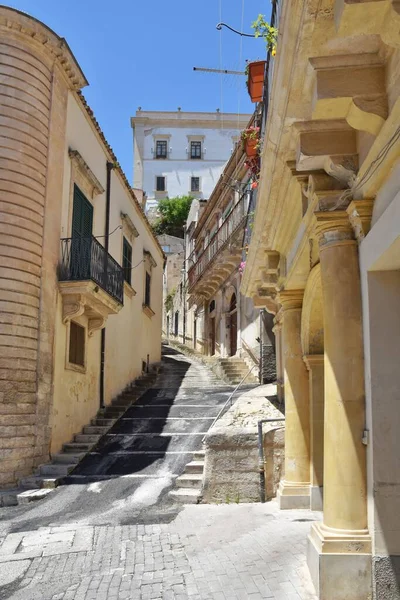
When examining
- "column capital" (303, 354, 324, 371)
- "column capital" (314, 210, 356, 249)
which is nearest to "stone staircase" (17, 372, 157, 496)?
"column capital" (303, 354, 324, 371)

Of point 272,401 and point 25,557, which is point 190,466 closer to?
point 272,401

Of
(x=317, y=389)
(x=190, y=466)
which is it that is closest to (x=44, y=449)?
(x=190, y=466)

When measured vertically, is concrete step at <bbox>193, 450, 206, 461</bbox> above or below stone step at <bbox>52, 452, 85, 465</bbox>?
above

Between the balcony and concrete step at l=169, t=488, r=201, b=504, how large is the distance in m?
4.44

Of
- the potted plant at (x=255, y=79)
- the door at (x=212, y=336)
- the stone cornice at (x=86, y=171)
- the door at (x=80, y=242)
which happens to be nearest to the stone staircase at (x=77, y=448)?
the door at (x=80, y=242)

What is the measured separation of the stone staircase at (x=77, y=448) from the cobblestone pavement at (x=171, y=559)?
2286mm

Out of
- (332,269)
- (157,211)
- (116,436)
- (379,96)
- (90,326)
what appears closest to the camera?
(379,96)

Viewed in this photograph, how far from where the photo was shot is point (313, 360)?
24.4 ft

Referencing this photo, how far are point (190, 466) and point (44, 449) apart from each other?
9.08 ft

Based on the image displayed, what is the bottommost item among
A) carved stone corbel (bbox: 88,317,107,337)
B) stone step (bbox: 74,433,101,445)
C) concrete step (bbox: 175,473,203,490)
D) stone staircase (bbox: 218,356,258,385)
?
concrete step (bbox: 175,473,203,490)

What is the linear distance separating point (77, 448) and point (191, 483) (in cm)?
329

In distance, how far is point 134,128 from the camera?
48.7 metres

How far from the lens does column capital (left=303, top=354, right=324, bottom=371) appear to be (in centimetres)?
739

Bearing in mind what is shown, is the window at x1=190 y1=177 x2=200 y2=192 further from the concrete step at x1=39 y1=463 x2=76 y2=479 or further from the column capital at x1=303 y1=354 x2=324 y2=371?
the column capital at x1=303 y1=354 x2=324 y2=371
